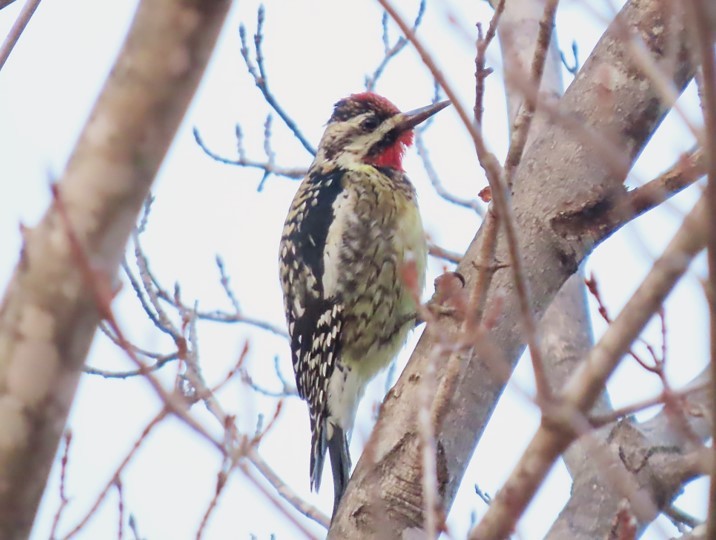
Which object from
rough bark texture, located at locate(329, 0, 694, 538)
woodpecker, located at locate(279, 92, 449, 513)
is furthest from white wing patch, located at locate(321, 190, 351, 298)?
rough bark texture, located at locate(329, 0, 694, 538)

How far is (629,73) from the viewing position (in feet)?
11.1

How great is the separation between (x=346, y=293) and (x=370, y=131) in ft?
3.48

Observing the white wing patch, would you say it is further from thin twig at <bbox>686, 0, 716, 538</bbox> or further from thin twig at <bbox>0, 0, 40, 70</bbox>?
thin twig at <bbox>686, 0, 716, 538</bbox>

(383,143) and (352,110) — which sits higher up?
(352,110)

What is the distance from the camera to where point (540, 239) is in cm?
341

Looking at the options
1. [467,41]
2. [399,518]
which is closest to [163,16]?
[467,41]

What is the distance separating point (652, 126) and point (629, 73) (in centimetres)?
19

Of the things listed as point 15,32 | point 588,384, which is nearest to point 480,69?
point 588,384

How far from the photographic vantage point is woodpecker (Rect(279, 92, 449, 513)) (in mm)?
5012

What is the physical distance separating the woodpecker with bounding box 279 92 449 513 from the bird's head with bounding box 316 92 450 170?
0.83 feet

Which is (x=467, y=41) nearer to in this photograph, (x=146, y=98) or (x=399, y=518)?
(x=146, y=98)

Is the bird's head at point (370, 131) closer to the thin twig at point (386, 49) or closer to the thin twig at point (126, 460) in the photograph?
the thin twig at point (386, 49)

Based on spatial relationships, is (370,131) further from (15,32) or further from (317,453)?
(15,32)

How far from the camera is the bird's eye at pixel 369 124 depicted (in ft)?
18.5
